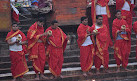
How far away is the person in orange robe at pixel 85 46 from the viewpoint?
24.6 feet

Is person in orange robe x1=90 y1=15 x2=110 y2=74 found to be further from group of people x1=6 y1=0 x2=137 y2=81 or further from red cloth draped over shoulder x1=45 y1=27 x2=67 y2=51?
red cloth draped over shoulder x1=45 y1=27 x2=67 y2=51

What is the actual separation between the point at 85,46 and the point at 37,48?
140 centimetres

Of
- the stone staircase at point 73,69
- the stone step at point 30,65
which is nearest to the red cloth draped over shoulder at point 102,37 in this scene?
the stone staircase at point 73,69

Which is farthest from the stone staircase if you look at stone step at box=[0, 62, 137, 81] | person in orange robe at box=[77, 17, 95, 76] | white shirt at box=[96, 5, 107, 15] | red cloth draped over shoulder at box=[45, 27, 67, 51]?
white shirt at box=[96, 5, 107, 15]

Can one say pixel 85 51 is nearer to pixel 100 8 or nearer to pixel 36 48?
pixel 36 48

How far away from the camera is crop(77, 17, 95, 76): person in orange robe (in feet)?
24.6

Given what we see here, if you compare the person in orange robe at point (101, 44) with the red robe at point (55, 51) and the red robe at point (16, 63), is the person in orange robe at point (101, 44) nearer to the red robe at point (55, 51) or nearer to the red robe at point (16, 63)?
the red robe at point (55, 51)

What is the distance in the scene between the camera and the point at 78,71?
308 inches

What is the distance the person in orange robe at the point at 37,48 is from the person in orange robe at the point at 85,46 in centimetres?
111

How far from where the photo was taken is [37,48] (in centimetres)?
728

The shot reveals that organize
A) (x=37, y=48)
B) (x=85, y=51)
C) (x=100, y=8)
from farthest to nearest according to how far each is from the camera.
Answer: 1. (x=100, y=8)
2. (x=85, y=51)
3. (x=37, y=48)

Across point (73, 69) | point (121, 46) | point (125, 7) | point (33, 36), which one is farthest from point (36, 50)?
point (125, 7)

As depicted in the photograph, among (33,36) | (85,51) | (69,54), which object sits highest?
(33,36)

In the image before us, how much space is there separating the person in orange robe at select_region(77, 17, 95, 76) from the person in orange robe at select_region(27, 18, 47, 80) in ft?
3.66
